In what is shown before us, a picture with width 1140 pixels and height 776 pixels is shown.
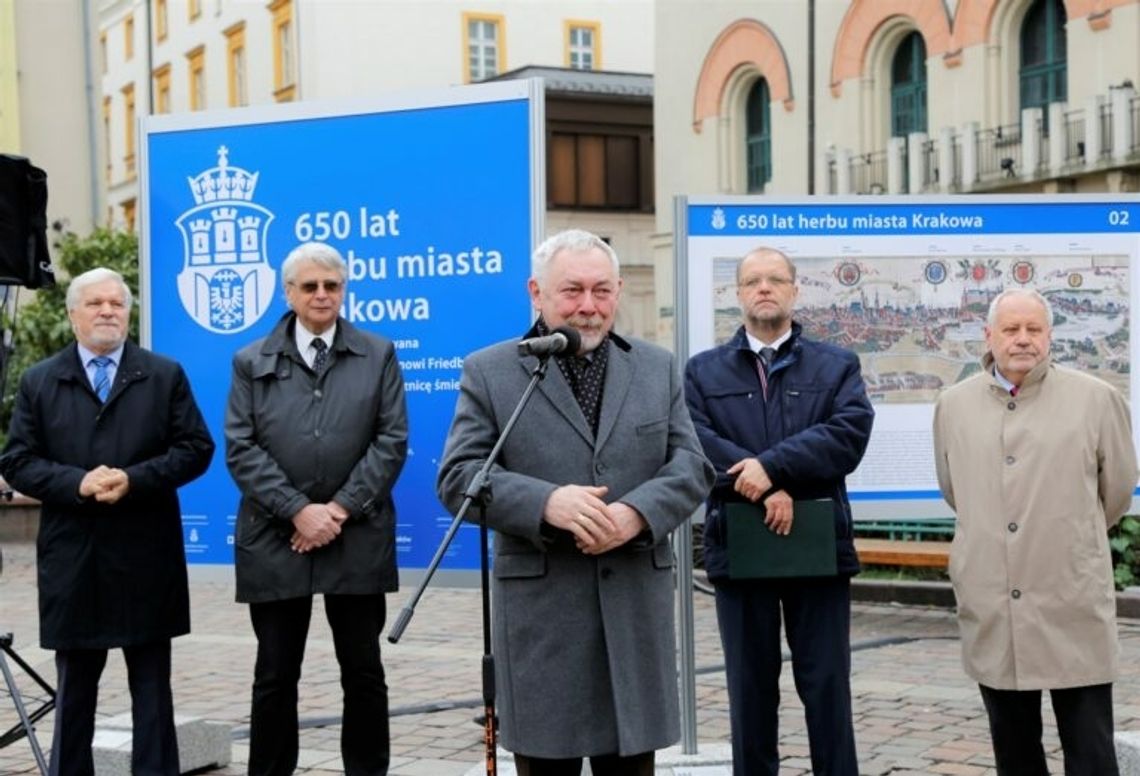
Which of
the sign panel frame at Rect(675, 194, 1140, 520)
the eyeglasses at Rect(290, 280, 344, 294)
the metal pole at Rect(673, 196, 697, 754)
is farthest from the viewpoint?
the sign panel frame at Rect(675, 194, 1140, 520)

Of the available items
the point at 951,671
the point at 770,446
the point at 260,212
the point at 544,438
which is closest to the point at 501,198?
the point at 260,212

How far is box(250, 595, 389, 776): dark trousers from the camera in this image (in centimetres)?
630

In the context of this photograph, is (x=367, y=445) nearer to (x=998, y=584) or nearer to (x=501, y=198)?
(x=501, y=198)

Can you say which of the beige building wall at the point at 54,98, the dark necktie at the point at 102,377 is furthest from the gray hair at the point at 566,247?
the beige building wall at the point at 54,98

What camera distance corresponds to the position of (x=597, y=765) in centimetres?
480

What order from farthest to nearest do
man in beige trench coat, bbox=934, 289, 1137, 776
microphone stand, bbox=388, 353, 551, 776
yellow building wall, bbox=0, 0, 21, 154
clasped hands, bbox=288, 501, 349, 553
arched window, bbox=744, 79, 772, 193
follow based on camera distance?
arched window, bbox=744, 79, 772, 193, yellow building wall, bbox=0, 0, 21, 154, clasped hands, bbox=288, 501, 349, 553, man in beige trench coat, bbox=934, 289, 1137, 776, microphone stand, bbox=388, 353, 551, 776

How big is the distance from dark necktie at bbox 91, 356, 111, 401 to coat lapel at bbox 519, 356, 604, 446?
2.30 meters

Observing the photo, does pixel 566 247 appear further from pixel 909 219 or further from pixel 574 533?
pixel 909 219

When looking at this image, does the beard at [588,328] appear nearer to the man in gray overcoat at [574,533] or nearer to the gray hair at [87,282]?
the man in gray overcoat at [574,533]

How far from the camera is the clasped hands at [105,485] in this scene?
619 centimetres

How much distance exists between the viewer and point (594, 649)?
15.4 ft

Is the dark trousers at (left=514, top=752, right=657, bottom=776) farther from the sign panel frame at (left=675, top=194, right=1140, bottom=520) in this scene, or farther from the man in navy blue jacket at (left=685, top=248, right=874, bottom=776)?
the sign panel frame at (left=675, top=194, right=1140, bottom=520)

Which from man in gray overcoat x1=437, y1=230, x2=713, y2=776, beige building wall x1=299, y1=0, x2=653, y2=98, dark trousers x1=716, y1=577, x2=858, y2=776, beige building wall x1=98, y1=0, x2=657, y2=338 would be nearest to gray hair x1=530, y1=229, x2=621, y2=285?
man in gray overcoat x1=437, y1=230, x2=713, y2=776

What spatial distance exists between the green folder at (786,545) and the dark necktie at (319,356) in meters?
1.61
